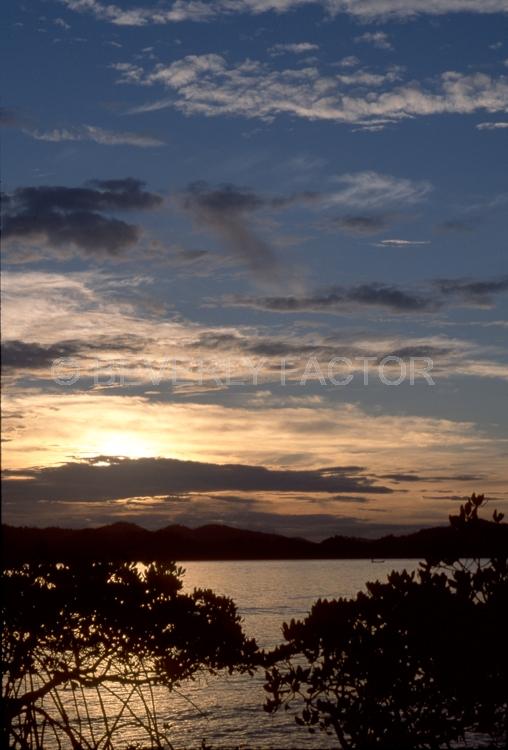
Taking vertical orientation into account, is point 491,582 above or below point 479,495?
below

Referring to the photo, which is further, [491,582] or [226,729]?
[226,729]

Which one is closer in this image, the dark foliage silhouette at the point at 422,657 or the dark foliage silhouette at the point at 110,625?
the dark foliage silhouette at the point at 422,657

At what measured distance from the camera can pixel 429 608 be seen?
1262 centimetres

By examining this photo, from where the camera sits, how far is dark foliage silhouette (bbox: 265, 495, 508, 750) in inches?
472

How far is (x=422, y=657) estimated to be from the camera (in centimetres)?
1247

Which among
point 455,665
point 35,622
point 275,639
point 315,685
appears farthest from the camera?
point 275,639

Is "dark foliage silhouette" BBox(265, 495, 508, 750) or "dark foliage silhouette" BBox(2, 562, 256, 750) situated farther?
"dark foliage silhouette" BBox(2, 562, 256, 750)

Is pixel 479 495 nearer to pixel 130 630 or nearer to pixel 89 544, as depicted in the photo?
pixel 130 630

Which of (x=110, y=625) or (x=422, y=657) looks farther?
(x=110, y=625)

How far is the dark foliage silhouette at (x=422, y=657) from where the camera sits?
472 inches

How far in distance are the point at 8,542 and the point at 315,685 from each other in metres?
7.84

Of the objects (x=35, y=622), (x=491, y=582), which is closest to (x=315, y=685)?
(x=491, y=582)

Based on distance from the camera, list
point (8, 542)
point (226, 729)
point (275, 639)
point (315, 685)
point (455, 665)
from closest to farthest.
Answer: point (455, 665) → point (315, 685) → point (8, 542) → point (226, 729) → point (275, 639)

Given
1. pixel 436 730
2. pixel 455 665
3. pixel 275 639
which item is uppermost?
pixel 455 665
